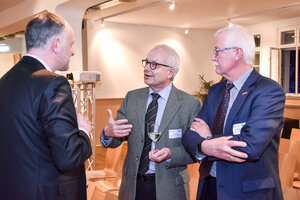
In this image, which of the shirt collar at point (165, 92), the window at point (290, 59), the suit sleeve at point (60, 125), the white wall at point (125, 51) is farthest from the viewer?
the window at point (290, 59)

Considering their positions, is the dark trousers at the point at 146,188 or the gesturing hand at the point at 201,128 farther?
the dark trousers at the point at 146,188

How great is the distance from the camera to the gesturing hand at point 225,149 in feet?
5.67

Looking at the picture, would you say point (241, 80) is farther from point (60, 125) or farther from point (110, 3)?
point (110, 3)

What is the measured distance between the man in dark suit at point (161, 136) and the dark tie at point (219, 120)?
225mm

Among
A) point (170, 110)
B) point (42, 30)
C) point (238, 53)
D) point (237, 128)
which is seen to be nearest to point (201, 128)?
point (237, 128)

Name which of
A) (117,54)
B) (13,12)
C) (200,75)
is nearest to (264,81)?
(13,12)

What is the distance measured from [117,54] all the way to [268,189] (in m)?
9.00

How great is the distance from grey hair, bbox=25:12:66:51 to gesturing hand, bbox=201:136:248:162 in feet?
3.23

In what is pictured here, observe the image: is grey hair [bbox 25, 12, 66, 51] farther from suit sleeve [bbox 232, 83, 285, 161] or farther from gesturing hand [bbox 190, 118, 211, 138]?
suit sleeve [bbox 232, 83, 285, 161]

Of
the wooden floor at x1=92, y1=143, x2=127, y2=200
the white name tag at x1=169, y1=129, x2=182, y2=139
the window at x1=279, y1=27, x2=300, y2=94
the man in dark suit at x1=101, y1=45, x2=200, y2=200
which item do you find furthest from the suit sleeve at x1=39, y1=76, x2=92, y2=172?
the window at x1=279, y1=27, x2=300, y2=94

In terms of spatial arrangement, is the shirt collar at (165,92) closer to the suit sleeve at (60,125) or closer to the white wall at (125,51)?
the suit sleeve at (60,125)

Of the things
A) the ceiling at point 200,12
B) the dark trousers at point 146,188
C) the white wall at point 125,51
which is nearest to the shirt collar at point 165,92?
the dark trousers at point 146,188

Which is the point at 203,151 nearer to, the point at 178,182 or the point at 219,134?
the point at 219,134

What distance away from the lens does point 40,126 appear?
1.64 m
